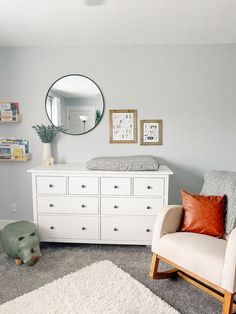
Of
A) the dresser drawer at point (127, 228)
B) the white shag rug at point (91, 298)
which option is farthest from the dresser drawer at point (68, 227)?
the white shag rug at point (91, 298)

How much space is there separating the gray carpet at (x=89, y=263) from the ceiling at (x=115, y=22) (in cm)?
223

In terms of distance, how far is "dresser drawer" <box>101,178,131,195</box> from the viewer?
2.45 metres

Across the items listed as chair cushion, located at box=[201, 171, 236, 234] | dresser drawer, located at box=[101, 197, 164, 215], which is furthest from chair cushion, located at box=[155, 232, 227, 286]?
dresser drawer, located at box=[101, 197, 164, 215]

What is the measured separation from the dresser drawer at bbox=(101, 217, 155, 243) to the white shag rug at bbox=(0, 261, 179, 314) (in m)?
0.48

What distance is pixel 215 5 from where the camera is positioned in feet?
6.12

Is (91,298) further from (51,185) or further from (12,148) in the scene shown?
(12,148)

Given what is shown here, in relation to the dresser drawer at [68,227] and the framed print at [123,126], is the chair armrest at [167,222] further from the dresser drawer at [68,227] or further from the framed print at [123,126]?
the framed print at [123,126]

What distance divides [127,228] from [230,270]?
3.87ft

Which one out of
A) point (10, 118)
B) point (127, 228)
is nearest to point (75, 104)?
point (10, 118)

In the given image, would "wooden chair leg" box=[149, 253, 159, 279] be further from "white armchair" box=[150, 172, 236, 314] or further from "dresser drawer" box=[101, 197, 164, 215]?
"dresser drawer" box=[101, 197, 164, 215]

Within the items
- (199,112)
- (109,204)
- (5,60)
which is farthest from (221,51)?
(5,60)

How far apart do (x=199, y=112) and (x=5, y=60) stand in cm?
236

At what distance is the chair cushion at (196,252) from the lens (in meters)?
1.60

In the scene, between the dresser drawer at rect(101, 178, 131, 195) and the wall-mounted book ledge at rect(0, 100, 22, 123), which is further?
the wall-mounted book ledge at rect(0, 100, 22, 123)
